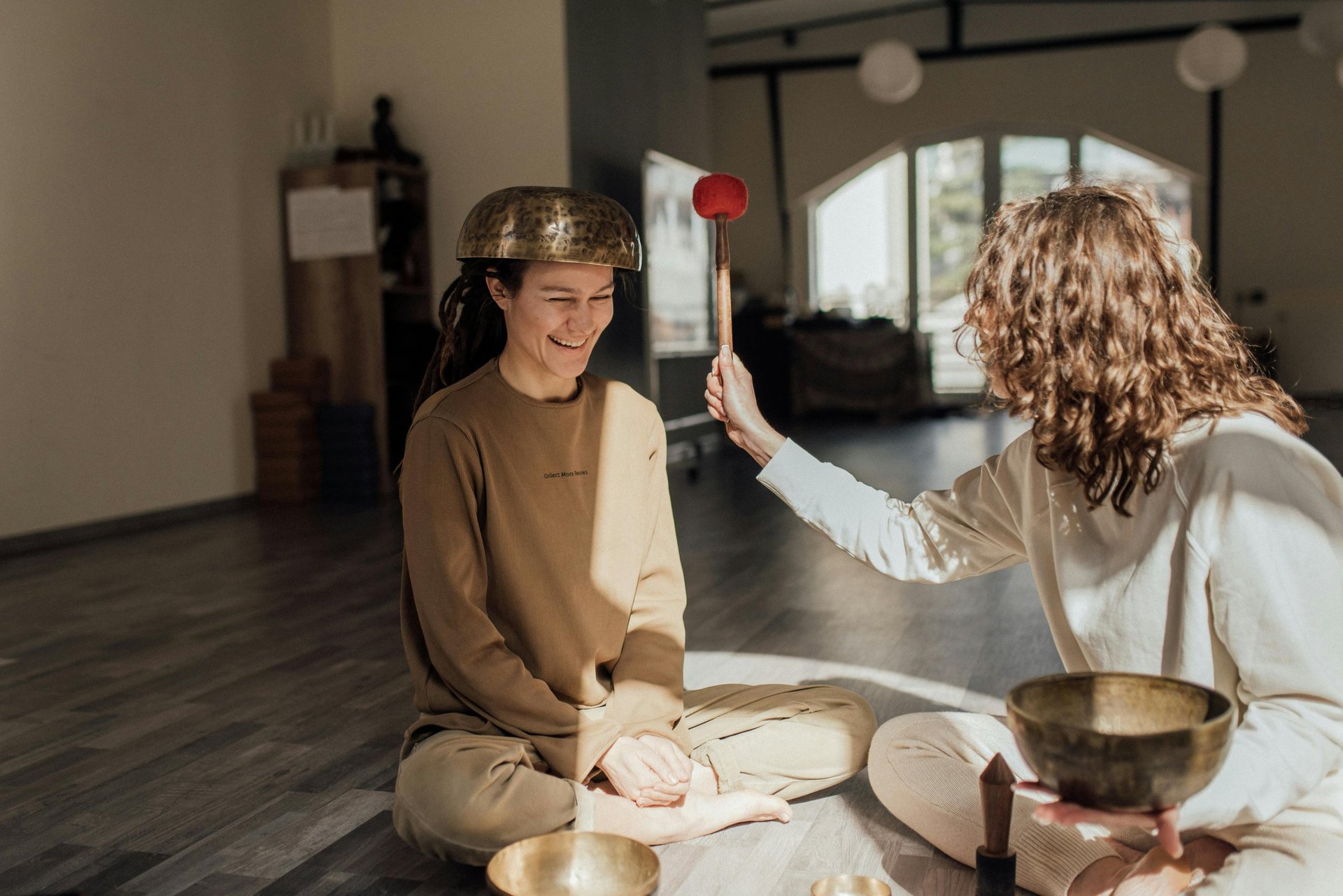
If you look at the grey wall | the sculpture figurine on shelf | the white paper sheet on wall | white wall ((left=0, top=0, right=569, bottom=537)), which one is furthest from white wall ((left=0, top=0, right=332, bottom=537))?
the grey wall

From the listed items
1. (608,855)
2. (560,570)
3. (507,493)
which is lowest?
(608,855)

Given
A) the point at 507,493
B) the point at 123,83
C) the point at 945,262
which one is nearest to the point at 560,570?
the point at 507,493

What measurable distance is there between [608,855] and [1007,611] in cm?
213

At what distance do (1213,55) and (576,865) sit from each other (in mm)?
7704

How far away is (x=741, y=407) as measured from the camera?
156 cm

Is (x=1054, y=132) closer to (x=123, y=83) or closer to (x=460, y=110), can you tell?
(x=460, y=110)

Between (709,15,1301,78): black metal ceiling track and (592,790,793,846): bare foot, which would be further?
(709,15,1301,78): black metal ceiling track

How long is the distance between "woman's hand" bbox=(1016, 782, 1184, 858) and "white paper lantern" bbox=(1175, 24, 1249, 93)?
7.65 metres

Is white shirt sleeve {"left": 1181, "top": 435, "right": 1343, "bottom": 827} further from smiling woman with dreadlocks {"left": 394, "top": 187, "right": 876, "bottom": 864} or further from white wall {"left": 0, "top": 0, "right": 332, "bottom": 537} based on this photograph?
white wall {"left": 0, "top": 0, "right": 332, "bottom": 537}

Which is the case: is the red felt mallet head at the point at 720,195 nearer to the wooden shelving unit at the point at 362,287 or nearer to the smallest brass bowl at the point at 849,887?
the smallest brass bowl at the point at 849,887

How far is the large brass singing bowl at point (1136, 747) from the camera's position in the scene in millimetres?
925

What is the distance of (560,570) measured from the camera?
65.1 inches

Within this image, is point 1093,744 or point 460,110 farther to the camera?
point 460,110

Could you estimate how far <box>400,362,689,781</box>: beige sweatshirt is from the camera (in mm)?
1554
